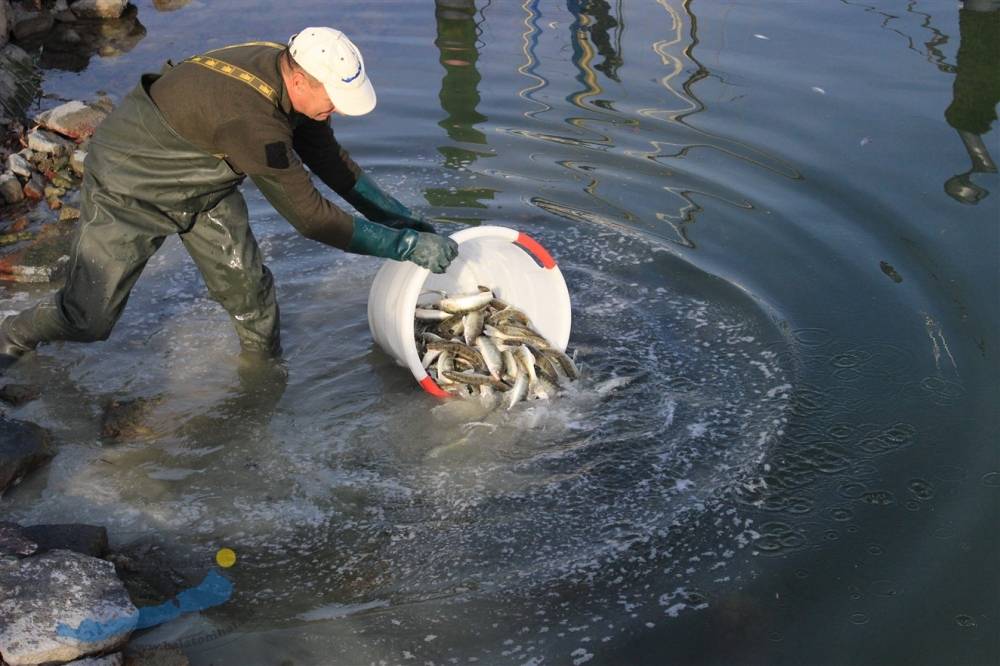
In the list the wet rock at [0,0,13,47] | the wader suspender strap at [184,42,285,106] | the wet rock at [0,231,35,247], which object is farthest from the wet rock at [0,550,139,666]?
the wet rock at [0,0,13,47]

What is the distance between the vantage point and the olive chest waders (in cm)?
503

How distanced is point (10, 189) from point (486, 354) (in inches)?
179

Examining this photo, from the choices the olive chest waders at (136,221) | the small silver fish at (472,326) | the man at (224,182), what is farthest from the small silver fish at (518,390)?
the olive chest waders at (136,221)

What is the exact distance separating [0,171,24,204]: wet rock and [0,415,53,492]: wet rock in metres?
3.32

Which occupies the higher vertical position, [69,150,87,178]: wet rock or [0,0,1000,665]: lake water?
[69,150,87,178]: wet rock

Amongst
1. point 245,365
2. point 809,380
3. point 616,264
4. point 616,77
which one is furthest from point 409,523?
point 616,77

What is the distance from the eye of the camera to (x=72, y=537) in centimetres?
438

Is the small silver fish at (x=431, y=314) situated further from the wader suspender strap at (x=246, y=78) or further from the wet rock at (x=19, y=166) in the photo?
the wet rock at (x=19, y=166)

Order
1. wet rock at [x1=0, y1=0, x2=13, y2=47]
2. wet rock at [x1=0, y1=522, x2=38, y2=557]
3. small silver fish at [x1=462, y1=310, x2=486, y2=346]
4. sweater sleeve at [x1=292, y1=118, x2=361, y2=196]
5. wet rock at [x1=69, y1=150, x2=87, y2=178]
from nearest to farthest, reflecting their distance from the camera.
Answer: wet rock at [x1=0, y1=522, x2=38, y2=557], sweater sleeve at [x1=292, y1=118, x2=361, y2=196], small silver fish at [x1=462, y1=310, x2=486, y2=346], wet rock at [x1=69, y1=150, x2=87, y2=178], wet rock at [x1=0, y1=0, x2=13, y2=47]

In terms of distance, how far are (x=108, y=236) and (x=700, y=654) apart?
3416mm

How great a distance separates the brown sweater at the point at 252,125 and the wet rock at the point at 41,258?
2.58 metres

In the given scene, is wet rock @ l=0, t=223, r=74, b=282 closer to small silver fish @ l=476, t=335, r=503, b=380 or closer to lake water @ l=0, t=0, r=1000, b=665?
lake water @ l=0, t=0, r=1000, b=665

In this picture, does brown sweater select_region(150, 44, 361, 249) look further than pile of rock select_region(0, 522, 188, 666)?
Yes

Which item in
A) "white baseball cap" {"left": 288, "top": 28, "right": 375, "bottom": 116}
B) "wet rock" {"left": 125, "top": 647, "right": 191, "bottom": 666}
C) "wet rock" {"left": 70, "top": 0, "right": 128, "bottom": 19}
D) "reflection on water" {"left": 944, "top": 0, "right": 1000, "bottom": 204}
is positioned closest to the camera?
"wet rock" {"left": 125, "top": 647, "right": 191, "bottom": 666}
